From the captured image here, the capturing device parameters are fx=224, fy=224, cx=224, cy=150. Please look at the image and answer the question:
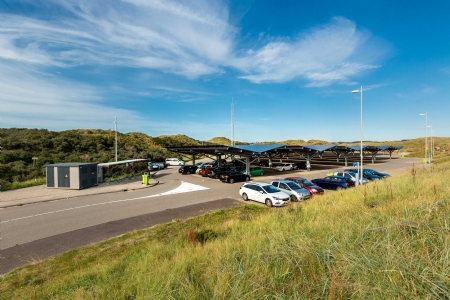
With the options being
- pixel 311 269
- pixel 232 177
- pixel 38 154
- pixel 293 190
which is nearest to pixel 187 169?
pixel 232 177

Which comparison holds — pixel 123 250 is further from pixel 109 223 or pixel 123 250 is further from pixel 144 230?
pixel 109 223

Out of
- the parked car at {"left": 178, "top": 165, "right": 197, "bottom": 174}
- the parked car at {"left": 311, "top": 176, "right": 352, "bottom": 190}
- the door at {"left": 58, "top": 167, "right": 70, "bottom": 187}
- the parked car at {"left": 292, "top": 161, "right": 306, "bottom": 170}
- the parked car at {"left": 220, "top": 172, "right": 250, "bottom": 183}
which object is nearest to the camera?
the parked car at {"left": 311, "top": 176, "right": 352, "bottom": 190}

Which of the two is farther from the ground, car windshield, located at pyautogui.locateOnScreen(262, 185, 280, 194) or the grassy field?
the grassy field

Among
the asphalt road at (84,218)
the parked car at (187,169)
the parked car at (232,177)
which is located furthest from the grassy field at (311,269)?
the parked car at (187,169)

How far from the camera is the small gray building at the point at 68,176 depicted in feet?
72.1

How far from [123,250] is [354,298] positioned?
7817 millimetres

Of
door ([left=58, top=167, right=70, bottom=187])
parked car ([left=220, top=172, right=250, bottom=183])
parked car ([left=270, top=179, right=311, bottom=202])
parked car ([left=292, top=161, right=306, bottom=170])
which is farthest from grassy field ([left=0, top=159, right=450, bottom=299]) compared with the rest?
parked car ([left=292, top=161, right=306, bottom=170])

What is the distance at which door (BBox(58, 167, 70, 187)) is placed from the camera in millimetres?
22141

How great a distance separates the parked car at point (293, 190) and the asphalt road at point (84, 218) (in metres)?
3.47

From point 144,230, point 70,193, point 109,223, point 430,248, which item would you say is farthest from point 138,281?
point 70,193

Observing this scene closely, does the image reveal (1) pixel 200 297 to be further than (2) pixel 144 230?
No

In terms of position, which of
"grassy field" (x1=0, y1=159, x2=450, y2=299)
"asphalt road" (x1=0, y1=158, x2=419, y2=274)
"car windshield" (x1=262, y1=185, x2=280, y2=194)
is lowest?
"asphalt road" (x1=0, y1=158, x2=419, y2=274)

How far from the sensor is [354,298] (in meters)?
2.63

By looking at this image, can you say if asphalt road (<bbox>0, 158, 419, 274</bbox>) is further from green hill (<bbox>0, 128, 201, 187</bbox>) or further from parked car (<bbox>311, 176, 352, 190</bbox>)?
green hill (<bbox>0, 128, 201, 187</bbox>)
